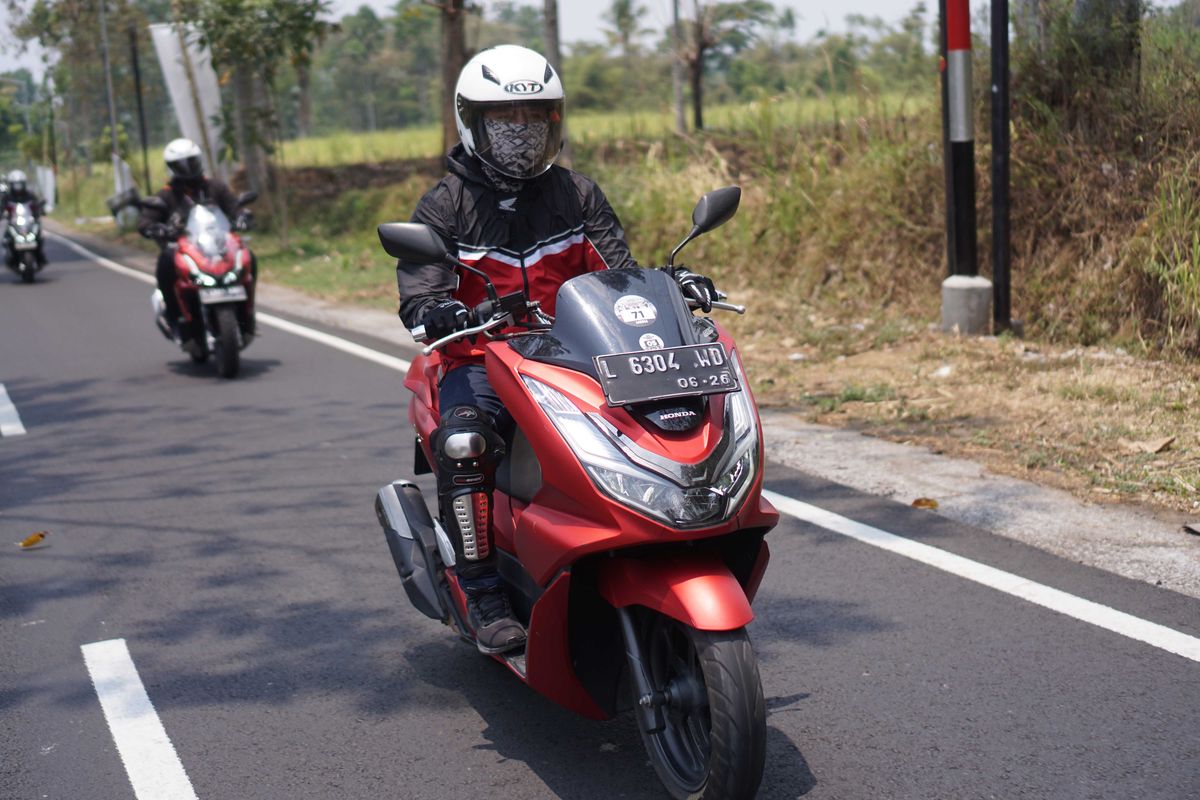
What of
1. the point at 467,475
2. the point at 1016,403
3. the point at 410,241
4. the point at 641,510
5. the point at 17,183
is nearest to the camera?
the point at 641,510

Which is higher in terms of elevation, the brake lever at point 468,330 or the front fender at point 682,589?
the brake lever at point 468,330

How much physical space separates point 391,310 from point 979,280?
22.2 feet

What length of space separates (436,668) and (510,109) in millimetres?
1923

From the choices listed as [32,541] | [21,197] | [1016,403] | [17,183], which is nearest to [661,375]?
[32,541]

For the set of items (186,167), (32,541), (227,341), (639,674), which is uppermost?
(186,167)

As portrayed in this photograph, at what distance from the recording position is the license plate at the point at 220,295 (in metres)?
10.6

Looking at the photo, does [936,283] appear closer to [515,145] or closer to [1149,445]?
[1149,445]

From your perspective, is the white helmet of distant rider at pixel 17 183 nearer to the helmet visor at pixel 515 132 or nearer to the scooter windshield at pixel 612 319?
the helmet visor at pixel 515 132

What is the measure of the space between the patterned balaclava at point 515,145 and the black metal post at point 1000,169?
6192 millimetres

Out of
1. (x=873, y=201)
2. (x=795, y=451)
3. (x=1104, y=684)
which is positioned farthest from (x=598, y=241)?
(x=873, y=201)

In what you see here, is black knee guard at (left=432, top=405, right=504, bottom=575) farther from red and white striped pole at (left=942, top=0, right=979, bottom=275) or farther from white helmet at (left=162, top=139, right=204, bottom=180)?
white helmet at (left=162, top=139, right=204, bottom=180)

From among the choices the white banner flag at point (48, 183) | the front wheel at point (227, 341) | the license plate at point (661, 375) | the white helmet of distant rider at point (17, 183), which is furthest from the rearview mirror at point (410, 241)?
the white banner flag at point (48, 183)

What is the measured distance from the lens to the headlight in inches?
132

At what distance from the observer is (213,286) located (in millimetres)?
10672
